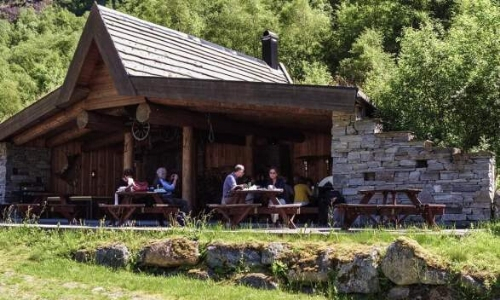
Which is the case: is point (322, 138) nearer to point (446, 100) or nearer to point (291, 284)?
point (446, 100)

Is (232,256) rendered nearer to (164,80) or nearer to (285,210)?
(285,210)

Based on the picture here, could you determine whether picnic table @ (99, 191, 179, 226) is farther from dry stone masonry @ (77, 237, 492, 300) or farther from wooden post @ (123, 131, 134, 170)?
wooden post @ (123, 131, 134, 170)

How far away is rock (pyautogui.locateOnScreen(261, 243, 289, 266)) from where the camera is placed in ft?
23.2

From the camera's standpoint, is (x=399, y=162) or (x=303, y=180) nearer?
(x=399, y=162)

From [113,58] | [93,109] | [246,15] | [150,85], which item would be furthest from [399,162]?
[246,15]

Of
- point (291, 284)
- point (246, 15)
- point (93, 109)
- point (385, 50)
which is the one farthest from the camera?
point (246, 15)

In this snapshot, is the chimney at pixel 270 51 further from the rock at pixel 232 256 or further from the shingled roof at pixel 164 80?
the rock at pixel 232 256

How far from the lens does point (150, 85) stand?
1126 cm

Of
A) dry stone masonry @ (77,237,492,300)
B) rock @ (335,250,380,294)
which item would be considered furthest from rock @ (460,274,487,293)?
rock @ (335,250,380,294)

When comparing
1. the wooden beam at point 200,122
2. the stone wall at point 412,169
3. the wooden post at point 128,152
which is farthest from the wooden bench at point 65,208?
the stone wall at point 412,169

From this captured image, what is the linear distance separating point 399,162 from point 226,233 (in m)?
3.36

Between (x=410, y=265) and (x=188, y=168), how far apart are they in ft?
21.5

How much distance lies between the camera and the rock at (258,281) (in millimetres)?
6854

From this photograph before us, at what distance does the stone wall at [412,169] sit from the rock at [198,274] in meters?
3.49
